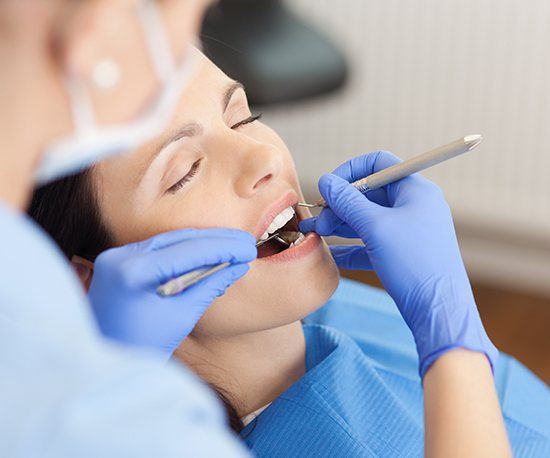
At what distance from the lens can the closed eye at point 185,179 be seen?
4.48 ft

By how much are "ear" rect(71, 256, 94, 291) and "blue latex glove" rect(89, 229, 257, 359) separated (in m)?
0.17

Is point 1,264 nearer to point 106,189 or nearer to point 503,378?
point 106,189

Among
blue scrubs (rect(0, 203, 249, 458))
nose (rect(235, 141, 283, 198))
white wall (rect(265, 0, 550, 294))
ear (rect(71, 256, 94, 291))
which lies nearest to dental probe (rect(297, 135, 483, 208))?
nose (rect(235, 141, 283, 198))

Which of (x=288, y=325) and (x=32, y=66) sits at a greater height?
(x=32, y=66)

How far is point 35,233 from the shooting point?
0.82m

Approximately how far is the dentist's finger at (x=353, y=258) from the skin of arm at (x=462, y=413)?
0.34 meters

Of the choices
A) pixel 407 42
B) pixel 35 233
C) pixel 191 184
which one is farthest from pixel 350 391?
pixel 407 42

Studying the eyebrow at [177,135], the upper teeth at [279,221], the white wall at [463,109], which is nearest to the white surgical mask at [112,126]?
the eyebrow at [177,135]

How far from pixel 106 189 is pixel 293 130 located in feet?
6.79

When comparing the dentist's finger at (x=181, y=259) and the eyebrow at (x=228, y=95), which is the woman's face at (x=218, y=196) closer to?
the eyebrow at (x=228, y=95)

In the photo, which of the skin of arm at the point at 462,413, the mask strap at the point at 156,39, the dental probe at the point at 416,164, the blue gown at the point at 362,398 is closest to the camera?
the mask strap at the point at 156,39

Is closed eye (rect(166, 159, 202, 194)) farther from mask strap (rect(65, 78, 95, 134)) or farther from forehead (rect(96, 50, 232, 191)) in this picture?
mask strap (rect(65, 78, 95, 134))

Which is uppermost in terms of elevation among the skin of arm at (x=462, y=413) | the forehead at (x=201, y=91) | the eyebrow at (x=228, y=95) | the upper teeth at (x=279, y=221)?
the forehead at (x=201, y=91)

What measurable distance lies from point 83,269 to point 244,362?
0.27 metres
